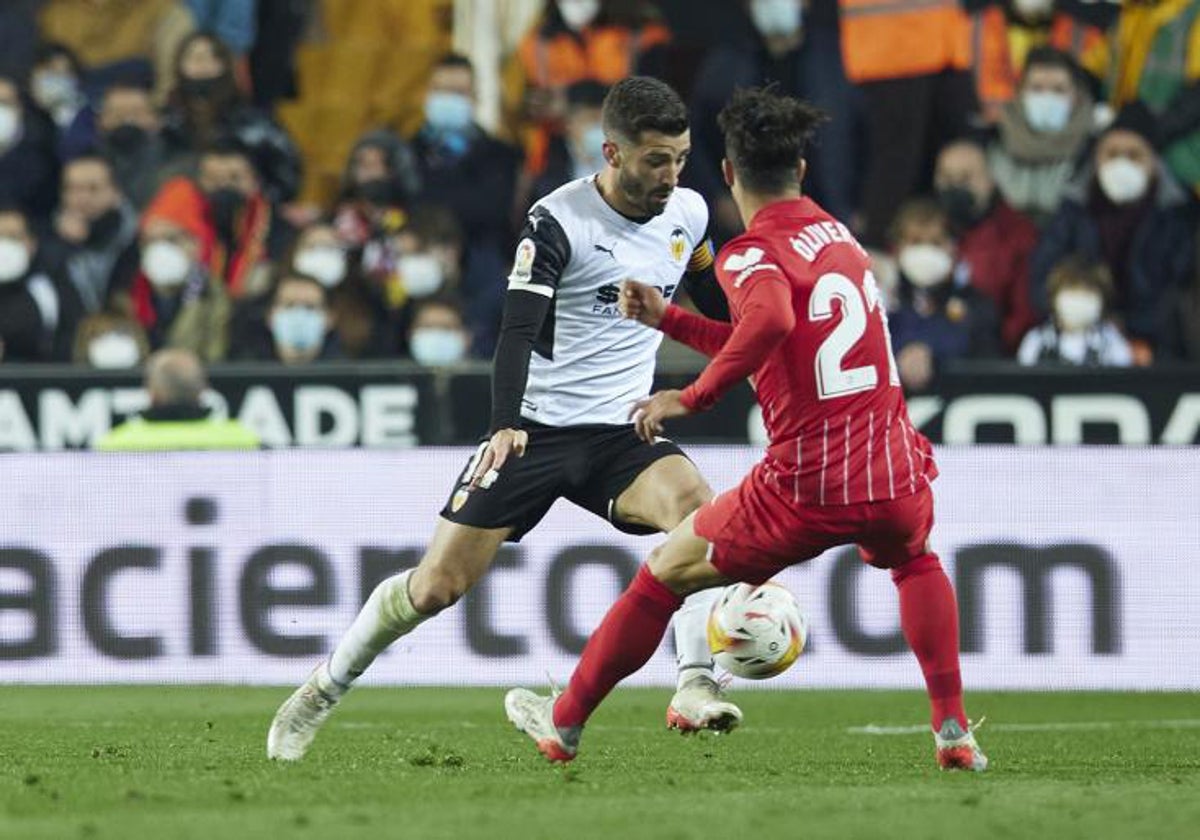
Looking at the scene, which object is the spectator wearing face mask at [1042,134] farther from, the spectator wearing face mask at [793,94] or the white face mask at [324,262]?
the white face mask at [324,262]

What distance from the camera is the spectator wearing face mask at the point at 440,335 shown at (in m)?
14.7

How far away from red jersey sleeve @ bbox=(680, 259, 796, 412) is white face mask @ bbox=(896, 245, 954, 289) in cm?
681

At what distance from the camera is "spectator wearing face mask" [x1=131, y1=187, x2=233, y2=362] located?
50.6 feet

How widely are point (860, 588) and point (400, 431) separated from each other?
9.76 feet

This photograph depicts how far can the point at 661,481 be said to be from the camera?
866 cm

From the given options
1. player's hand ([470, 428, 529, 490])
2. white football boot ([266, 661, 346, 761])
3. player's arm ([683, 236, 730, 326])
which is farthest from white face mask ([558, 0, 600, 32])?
white football boot ([266, 661, 346, 761])

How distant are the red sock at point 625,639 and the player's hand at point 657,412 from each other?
0.69 meters

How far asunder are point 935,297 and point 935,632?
21.0ft

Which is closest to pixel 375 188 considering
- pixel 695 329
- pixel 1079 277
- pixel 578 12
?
pixel 578 12

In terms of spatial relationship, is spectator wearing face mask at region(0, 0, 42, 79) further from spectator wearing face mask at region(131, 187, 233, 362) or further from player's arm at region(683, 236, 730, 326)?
player's arm at region(683, 236, 730, 326)

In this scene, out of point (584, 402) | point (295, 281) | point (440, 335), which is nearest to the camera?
point (584, 402)

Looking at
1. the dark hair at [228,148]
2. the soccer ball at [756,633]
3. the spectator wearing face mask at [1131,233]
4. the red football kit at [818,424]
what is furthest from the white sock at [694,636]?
the dark hair at [228,148]

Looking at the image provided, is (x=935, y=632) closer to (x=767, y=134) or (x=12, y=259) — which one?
(x=767, y=134)

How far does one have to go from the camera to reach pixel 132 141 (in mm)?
16578
